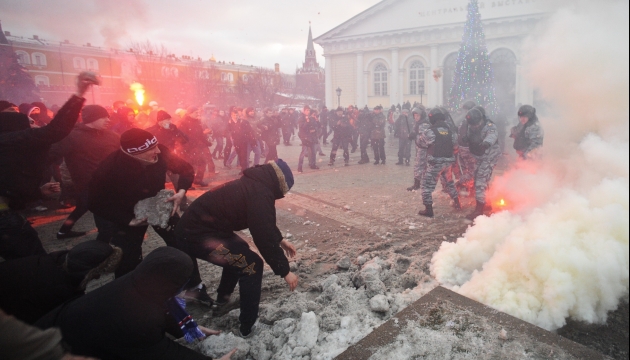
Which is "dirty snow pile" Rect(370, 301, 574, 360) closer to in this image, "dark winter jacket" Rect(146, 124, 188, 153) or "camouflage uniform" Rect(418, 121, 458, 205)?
"camouflage uniform" Rect(418, 121, 458, 205)

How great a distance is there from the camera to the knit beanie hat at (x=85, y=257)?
7.33 feet

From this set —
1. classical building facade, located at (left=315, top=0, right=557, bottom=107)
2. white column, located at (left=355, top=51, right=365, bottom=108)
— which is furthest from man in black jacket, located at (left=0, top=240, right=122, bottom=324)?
white column, located at (left=355, top=51, right=365, bottom=108)

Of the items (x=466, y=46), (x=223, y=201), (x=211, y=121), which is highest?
(x=466, y=46)

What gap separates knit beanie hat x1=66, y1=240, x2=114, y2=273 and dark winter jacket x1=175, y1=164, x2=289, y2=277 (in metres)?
0.76

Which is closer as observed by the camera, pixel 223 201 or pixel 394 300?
pixel 223 201

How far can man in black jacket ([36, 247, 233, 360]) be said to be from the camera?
6.37ft

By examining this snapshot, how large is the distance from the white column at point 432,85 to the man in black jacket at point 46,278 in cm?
2745

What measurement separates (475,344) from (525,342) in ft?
1.21

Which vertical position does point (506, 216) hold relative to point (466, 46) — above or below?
below

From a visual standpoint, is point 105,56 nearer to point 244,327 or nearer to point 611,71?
point 244,327

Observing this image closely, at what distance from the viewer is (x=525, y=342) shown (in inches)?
104

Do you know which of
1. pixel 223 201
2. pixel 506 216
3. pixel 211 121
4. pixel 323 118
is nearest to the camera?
pixel 223 201

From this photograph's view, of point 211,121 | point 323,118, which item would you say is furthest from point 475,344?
point 323,118

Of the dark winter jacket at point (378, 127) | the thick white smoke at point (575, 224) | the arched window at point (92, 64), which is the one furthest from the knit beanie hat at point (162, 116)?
the dark winter jacket at point (378, 127)
